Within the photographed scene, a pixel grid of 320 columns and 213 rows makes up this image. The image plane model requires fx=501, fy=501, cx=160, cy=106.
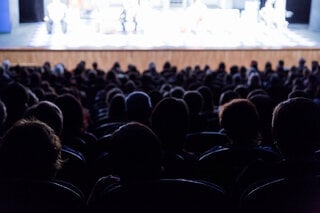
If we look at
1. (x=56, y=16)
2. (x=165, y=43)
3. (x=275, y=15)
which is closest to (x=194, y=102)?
(x=165, y=43)

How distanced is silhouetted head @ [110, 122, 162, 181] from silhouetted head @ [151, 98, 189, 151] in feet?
2.87

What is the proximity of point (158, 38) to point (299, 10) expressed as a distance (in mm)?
6097

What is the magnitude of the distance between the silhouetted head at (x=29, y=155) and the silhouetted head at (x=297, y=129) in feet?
3.02

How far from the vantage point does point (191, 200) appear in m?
1.58

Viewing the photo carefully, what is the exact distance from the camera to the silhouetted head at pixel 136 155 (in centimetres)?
168

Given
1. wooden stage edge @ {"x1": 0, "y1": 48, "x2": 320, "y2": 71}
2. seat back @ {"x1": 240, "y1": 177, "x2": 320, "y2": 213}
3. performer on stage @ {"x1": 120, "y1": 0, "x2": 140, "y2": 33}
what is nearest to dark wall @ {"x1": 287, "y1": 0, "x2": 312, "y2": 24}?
wooden stage edge @ {"x1": 0, "y1": 48, "x2": 320, "y2": 71}

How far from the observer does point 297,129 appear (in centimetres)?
206

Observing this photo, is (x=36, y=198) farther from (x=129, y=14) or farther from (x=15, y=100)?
(x=129, y=14)

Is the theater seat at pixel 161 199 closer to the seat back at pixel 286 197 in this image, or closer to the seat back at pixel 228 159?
the seat back at pixel 286 197

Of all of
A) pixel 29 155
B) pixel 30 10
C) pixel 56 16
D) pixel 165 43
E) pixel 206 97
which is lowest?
pixel 165 43

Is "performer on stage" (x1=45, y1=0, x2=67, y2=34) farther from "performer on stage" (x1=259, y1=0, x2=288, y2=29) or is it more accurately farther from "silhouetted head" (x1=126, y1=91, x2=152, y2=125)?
"silhouetted head" (x1=126, y1=91, x2=152, y2=125)

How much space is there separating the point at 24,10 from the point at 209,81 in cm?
982

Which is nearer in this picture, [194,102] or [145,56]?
[194,102]

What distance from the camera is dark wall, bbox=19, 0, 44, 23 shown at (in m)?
14.6
